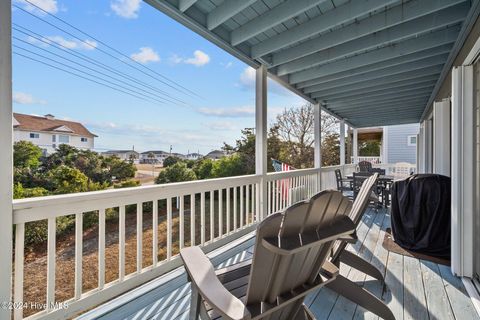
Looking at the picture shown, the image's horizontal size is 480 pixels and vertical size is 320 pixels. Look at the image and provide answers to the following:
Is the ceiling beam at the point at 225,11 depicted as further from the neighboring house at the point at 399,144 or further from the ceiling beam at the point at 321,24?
the neighboring house at the point at 399,144

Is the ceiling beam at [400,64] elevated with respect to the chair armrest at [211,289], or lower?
elevated

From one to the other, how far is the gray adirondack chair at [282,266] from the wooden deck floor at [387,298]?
790 millimetres

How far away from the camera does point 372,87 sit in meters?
5.03

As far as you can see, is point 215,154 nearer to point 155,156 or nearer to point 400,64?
point 155,156

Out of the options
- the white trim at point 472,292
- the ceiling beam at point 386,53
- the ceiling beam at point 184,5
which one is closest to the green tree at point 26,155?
the ceiling beam at point 184,5

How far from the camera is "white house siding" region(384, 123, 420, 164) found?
13.1 m

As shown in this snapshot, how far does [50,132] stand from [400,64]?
474 centimetres

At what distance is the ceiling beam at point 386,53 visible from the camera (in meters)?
2.99

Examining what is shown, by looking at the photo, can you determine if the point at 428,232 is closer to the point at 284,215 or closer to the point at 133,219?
the point at 284,215

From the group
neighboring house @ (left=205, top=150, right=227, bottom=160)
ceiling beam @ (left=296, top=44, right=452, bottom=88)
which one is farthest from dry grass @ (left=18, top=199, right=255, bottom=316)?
ceiling beam @ (left=296, top=44, right=452, bottom=88)

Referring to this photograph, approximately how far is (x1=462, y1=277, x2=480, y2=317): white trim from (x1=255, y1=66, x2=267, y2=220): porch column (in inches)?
93.2

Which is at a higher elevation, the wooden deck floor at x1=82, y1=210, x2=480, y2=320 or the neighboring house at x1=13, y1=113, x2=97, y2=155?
the neighboring house at x1=13, y1=113, x2=97, y2=155

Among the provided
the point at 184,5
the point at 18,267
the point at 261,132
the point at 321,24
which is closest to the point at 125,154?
the point at 18,267

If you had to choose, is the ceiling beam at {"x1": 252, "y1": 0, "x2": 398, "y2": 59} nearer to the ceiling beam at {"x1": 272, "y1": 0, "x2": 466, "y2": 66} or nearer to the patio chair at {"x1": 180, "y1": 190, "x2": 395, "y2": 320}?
the ceiling beam at {"x1": 272, "y1": 0, "x2": 466, "y2": 66}
